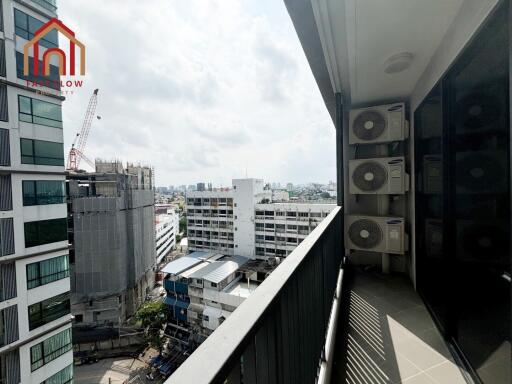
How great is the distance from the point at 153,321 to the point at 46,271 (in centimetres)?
899

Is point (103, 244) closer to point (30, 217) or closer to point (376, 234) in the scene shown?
point (30, 217)

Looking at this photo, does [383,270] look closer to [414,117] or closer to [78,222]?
[414,117]

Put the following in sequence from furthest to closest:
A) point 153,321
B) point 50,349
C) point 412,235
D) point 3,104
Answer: point 153,321 < point 50,349 < point 3,104 < point 412,235

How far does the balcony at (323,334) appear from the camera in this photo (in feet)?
1.30

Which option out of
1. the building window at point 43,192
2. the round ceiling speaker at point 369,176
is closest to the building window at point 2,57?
the building window at point 43,192

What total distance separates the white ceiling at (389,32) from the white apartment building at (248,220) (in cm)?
1512

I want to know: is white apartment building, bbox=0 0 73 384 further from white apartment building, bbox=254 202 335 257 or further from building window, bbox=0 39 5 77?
white apartment building, bbox=254 202 335 257

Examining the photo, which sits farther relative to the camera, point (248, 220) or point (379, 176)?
point (248, 220)

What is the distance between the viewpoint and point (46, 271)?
21.2 feet

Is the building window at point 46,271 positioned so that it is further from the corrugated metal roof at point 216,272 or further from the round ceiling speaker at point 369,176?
the round ceiling speaker at point 369,176

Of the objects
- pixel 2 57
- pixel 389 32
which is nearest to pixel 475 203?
pixel 389 32

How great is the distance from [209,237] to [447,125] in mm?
22094

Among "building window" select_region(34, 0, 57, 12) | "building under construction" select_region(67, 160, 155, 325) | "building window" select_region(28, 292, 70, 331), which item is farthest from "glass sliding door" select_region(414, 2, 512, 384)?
"building under construction" select_region(67, 160, 155, 325)

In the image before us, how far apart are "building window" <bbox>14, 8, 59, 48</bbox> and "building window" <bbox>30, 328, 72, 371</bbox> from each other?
8.48 metres
